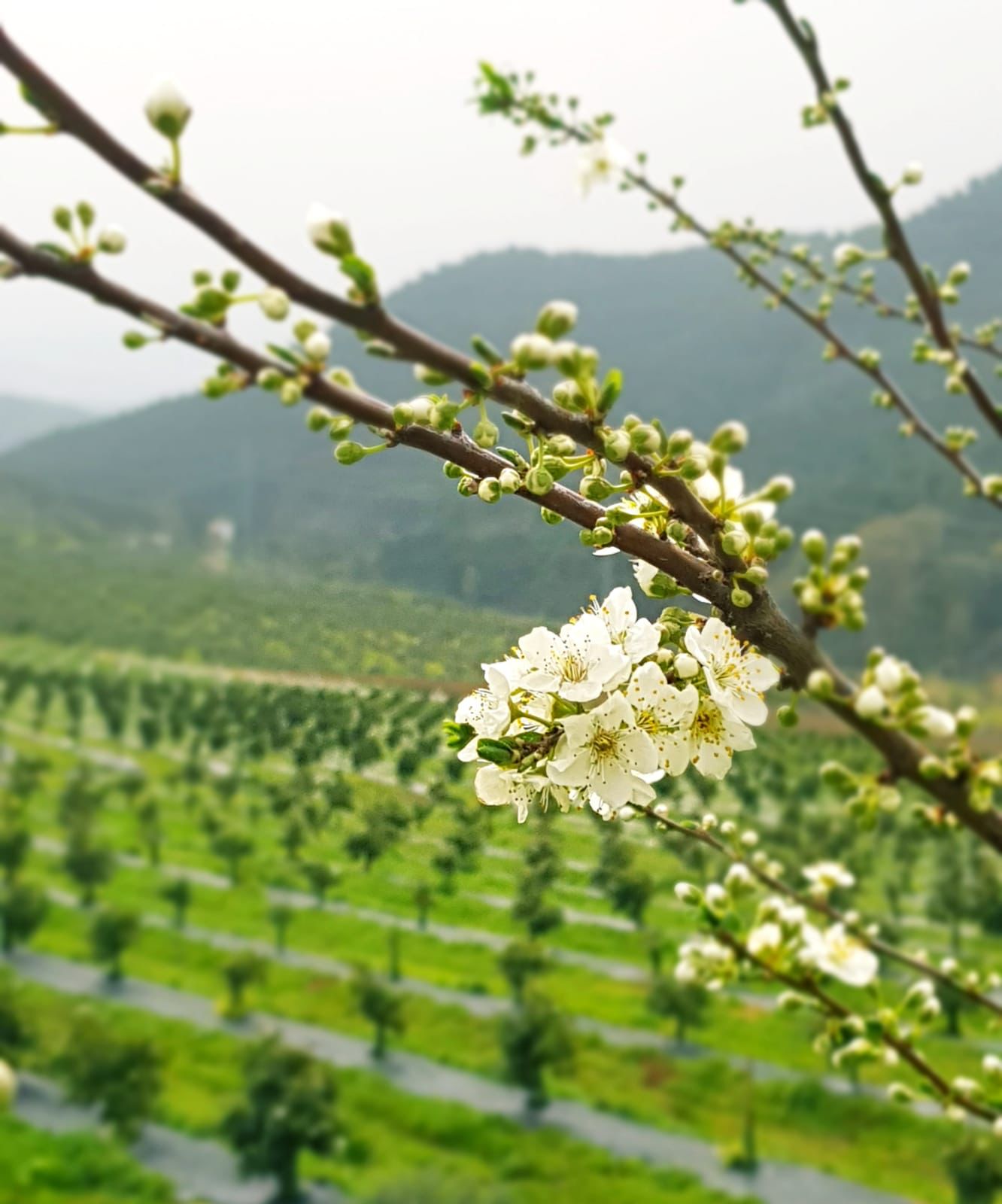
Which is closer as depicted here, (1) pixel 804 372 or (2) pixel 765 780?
(2) pixel 765 780

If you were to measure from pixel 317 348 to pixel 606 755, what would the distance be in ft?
0.73

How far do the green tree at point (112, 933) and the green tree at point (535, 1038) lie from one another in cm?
222

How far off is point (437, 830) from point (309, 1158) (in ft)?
11.8

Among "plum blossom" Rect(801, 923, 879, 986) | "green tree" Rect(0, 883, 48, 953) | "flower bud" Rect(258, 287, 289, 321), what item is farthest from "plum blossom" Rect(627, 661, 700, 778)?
"green tree" Rect(0, 883, 48, 953)

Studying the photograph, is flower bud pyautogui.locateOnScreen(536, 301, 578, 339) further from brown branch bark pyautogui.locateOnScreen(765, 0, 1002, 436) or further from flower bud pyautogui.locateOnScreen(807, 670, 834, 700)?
brown branch bark pyautogui.locateOnScreen(765, 0, 1002, 436)

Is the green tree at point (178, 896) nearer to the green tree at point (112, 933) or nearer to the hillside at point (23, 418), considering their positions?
the green tree at point (112, 933)

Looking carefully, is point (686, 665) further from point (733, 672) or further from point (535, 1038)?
point (535, 1038)


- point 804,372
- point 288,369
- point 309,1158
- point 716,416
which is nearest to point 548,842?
point 288,369

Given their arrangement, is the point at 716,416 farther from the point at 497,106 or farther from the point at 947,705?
the point at 497,106

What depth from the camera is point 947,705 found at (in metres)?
4.37

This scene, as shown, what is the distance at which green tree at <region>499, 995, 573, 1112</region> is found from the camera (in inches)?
164

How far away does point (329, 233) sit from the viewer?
26 cm

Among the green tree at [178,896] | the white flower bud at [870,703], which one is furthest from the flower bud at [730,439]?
the green tree at [178,896]

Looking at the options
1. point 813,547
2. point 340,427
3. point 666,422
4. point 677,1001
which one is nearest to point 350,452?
point 340,427
